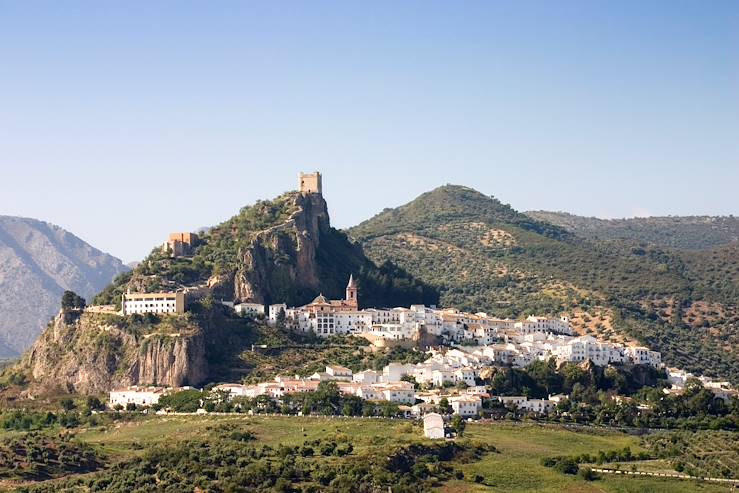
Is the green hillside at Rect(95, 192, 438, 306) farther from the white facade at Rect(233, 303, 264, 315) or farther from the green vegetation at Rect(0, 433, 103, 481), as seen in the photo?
the green vegetation at Rect(0, 433, 103, 481)

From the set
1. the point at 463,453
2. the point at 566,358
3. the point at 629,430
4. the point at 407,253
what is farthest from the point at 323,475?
the point at 407,253

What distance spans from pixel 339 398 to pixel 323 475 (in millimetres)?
17148

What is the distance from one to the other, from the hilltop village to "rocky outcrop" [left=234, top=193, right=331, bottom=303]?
148 cm

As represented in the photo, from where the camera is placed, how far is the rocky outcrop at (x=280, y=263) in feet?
362

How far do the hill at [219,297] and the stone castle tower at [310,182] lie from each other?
4.42 feet

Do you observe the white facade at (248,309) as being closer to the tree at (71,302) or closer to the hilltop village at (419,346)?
the hilltop village at (419,346)

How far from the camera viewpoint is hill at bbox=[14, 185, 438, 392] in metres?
101

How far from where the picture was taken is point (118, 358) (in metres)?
102

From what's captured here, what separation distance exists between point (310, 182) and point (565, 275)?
1470 inches

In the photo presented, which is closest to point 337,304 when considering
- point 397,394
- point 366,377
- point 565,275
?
point 366,377

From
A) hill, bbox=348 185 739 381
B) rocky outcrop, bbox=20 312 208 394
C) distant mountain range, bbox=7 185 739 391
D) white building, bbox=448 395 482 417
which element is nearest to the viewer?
white building, bbox=448 395 482 417

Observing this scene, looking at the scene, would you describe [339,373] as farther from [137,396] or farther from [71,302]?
[71,302]

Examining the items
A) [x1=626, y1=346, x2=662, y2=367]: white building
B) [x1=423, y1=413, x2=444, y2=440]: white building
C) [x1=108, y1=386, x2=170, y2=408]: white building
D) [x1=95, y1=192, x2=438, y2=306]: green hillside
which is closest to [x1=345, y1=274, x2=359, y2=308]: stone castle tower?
[x1=95, y1=192, x2=438, y2=306]: green hillside

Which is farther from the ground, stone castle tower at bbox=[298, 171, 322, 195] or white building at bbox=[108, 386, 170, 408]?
stone castle tower at bbox=[298, 171, 322, 195]
